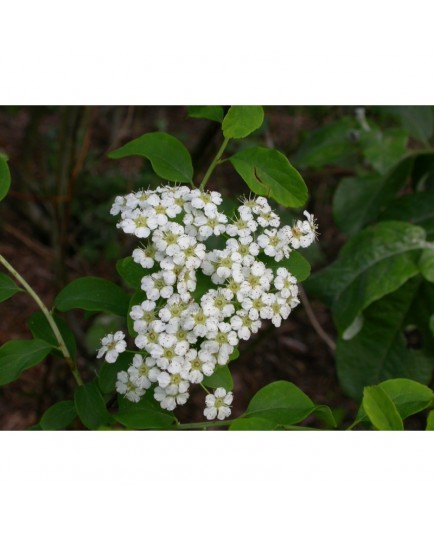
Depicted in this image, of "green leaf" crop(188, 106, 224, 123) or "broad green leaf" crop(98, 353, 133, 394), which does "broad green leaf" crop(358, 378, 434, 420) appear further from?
"green leaf" crop(188, 106, 224, 123)

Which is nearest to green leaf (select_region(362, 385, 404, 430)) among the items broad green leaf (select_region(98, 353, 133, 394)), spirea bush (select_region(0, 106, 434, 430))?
spirea bush (select_region(0, 106, 434, 430))

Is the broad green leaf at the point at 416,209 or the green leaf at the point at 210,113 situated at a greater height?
the green leaf at the point at 210,113

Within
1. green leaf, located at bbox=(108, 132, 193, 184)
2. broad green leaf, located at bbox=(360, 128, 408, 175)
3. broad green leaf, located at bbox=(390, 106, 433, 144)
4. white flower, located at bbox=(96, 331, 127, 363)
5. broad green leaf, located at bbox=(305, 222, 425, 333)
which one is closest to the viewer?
white flower, located at bbox=(96, 331, 127, 363)

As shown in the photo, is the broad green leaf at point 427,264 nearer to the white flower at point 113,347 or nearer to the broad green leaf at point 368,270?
the broad green leaf at point 368,270

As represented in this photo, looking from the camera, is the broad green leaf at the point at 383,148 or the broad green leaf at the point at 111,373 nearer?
the broad green leaf at the point at 111,373

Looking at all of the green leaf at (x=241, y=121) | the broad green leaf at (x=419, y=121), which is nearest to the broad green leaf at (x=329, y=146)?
the broad green leaf at (x=419, y=121)

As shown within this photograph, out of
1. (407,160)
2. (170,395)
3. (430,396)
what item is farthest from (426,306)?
(170,395)
